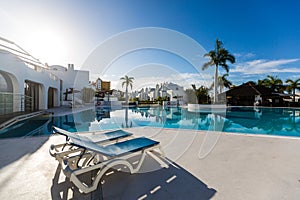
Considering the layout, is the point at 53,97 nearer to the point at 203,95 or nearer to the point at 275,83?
the point at 203,95

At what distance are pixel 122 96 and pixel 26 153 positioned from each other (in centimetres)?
3146

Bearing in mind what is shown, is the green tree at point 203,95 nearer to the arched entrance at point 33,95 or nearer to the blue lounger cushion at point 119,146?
the arched entrance at point 33,95

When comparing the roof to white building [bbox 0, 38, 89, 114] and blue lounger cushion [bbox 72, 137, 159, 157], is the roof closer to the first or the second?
white building [bbox 0, 38, 89, 114]

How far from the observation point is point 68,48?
7.95 meters

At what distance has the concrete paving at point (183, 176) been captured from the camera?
79.9 inches

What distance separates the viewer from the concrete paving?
2029 millimetres

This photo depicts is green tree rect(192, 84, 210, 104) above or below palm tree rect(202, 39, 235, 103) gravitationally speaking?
below

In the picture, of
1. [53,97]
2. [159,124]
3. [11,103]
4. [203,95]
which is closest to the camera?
[159,124]

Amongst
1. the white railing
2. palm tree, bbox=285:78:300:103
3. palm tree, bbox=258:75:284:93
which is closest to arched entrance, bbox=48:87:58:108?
the white railing

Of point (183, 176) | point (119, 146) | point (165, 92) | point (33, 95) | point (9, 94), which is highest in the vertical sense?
point (165, 92)

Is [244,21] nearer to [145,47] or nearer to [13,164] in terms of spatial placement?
[145,47]

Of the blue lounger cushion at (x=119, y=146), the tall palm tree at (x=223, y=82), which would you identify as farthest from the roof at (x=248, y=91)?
the blue lounger cushion at (x=119, y=146)

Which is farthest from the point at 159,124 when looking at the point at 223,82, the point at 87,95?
the point at 223,82

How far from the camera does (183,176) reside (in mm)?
2496
